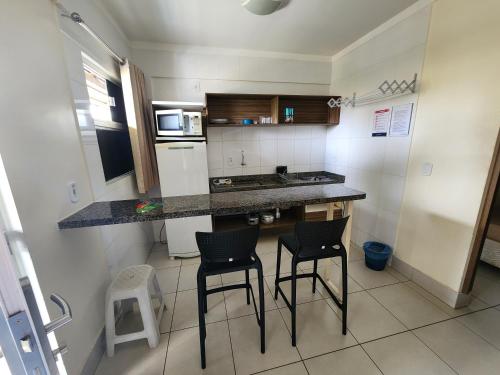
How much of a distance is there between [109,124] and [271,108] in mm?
1968

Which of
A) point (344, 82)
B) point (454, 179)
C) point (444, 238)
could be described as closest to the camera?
point (454, 179)

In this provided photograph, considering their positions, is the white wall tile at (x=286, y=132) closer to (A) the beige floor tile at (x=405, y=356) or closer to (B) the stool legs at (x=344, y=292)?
(B) the stool legs at (x=344, y=292)

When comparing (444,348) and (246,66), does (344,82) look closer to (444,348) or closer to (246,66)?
(246,66)

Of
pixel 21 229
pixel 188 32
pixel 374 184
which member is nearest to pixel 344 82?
pixel 374 184

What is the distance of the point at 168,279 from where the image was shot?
2195 millimetres

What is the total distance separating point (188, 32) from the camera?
218 cm

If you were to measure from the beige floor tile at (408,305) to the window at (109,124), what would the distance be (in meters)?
2.69

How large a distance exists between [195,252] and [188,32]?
8.23 feet

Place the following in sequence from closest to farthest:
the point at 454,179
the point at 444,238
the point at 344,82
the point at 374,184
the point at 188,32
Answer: the point at 454,179, the point at 444,238, the point at 188,32, the point at 374,184, the point at 344,82

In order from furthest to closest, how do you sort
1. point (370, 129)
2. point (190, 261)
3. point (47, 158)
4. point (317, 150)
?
point (317, 150) → point (190, 261) → point (370, 129) → point (47, 158)

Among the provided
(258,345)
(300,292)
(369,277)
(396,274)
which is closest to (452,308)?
(396,274)

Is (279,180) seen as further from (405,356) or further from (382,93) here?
(405,356)

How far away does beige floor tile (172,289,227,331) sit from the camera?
167 cm

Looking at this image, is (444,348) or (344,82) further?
(344,82)
